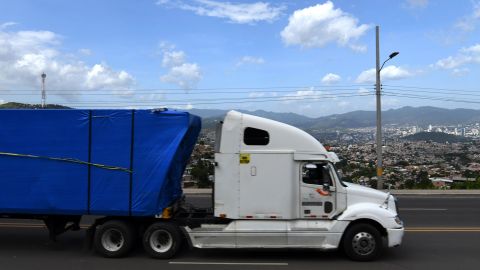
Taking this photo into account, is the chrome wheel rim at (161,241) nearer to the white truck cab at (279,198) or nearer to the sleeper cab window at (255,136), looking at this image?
the white truck cab at (279,198)

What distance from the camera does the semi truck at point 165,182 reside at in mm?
8664

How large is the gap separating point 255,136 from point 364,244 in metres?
2.74

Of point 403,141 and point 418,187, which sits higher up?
point 403,141

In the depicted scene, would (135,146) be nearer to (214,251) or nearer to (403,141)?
(214,251)

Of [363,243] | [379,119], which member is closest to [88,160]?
[363,243]

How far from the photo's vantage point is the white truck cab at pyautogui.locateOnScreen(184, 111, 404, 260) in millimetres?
8609

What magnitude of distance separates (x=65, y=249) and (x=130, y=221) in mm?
1777

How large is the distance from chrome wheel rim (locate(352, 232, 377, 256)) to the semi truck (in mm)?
121

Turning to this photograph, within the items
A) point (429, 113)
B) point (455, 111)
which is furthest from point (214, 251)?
point (455, 111)

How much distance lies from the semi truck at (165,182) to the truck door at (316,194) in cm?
2

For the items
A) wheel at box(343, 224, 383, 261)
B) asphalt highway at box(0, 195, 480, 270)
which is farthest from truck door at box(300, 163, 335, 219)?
asphalt highway at box(0, 195, 480, 270)

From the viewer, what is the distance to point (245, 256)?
9000 mm

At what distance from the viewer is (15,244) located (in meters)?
10.1

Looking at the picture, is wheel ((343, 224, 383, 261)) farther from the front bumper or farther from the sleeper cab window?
the sleeper cab window
